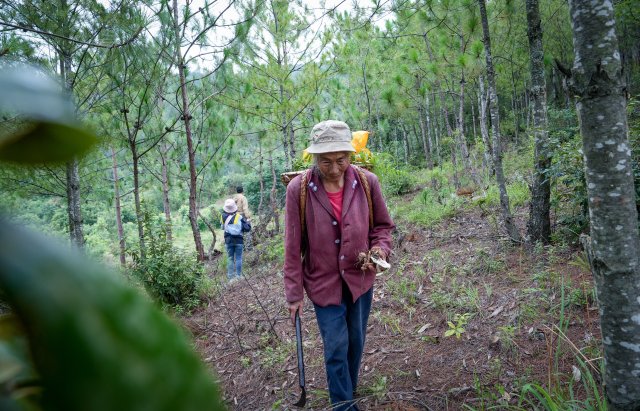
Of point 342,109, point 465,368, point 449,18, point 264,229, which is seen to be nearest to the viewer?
point 465,368

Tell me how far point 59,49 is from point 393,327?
15.9 ft

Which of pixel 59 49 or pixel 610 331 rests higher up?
pixel 59 49

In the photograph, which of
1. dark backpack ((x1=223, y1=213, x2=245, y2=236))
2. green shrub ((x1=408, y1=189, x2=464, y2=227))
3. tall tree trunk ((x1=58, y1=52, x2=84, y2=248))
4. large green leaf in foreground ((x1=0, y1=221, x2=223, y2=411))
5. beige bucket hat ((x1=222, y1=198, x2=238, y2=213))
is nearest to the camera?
large green leaf in foreground ((x1=0, y1=221, x2=223, y2=411))

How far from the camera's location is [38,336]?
0.12 meters

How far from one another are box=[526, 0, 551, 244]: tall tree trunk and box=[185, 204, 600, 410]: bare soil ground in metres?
0.30

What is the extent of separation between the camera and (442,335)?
3107 mm

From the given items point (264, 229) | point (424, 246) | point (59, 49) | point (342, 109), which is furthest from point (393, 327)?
point (342, 109)

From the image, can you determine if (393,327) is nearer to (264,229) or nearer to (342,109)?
(264,229)

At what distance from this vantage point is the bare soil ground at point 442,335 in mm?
2426

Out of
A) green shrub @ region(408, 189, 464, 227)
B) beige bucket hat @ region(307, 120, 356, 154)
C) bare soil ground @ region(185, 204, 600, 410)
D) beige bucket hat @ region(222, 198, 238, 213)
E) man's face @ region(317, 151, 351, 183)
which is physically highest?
beige bucket hat @ region(307, 120, 356, 154)

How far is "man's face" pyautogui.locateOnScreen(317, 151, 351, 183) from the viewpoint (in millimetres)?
2138

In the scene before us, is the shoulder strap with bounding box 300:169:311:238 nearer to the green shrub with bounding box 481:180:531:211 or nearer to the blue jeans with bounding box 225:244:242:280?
the blue jeans with bounding box 225:244:242:280

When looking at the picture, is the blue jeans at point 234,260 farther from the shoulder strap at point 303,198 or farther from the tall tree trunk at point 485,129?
the tall tree trunk at point 485,129

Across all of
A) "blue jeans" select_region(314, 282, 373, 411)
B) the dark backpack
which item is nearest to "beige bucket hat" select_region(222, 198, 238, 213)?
the dark backpack
